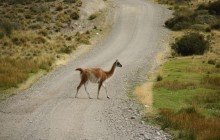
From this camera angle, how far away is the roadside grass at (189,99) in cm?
1694

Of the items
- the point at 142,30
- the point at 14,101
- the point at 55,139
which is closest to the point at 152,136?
the point at 55,139

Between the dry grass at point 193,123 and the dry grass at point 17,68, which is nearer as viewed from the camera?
the dry grass at point 193,123

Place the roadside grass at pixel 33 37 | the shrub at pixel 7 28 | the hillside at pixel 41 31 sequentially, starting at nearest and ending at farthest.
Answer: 1. the roadside grass at pixel 33 37
2. the hillside at pixel 41 31
3. the shrub at pixel 7 28

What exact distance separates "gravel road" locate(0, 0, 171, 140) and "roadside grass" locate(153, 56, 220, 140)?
99 cm

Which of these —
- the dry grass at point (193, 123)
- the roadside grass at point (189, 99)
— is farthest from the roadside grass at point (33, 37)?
the dry grass at point (193, 123)

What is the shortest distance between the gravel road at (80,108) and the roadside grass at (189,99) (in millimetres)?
993

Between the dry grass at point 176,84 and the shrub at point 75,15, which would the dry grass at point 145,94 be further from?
the shrub at point 75,15

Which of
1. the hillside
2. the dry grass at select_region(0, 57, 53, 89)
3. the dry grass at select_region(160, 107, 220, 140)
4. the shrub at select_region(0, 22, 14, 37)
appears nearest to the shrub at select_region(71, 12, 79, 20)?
the hillside

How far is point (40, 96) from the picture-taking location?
23266 mm

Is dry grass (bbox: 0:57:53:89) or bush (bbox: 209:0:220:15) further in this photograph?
bush (bbox: 209:0:220:15)

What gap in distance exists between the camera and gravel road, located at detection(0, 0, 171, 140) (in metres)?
16.8

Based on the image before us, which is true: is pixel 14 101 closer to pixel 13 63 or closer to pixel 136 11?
pixel 13 63

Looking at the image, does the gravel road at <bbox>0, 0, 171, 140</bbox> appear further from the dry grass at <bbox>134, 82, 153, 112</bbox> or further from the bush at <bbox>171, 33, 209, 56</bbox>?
the bush at <bbox>171, 33, 209, 56</bbox>

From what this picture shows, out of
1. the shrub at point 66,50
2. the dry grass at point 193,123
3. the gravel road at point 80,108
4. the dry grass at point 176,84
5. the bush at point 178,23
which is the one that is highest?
the bush at point 178,23
